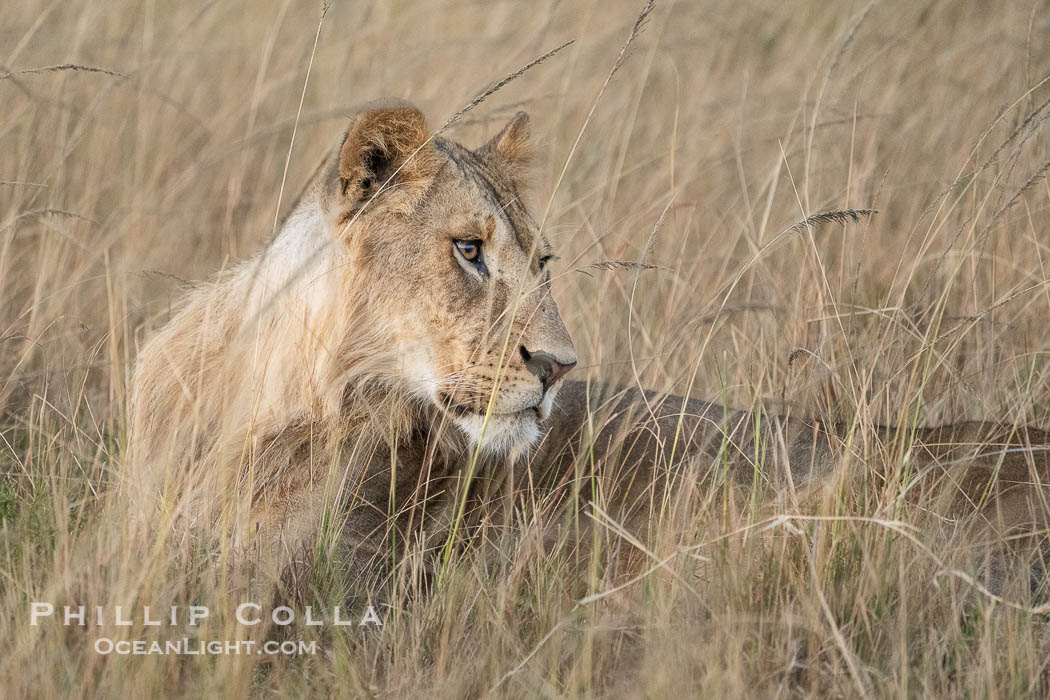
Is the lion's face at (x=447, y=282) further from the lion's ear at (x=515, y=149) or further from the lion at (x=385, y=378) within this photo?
the lion's ear at (x=515, y=149)

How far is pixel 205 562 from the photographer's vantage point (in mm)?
2904

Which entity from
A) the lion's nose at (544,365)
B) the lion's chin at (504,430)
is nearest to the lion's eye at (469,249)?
the lion's nose at (544,365)

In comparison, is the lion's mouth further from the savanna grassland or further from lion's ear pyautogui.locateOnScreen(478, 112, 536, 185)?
lion's ear pyautogui.locateOnScreen(478, 112, 536, 185)

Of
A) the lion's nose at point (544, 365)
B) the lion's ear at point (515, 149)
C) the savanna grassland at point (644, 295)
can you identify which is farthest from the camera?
the lion's ear at point (515, 149)

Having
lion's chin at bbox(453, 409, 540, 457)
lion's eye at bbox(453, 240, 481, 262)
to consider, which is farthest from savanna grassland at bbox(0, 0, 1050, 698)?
lion's eye at bbox(453, 240, 481, 262)

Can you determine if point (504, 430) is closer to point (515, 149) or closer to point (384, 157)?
point (384, 157)

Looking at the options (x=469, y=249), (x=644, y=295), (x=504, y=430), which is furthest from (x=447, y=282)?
(x=644, y=295)

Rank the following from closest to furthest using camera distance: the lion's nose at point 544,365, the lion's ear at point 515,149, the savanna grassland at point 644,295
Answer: the savanna grassland at point 644,295
the lion's nose at point 544,365
the lion's ear at point 515,149

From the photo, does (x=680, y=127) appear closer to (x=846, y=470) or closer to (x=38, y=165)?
(x=38, y=165)

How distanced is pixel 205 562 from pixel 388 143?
1.28 metres

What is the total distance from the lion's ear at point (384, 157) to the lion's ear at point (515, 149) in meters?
0.54

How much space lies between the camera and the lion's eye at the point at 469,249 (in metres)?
3.41

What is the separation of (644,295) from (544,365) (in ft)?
7.04

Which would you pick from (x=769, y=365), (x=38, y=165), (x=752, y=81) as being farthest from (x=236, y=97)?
(x=769, y=365)
